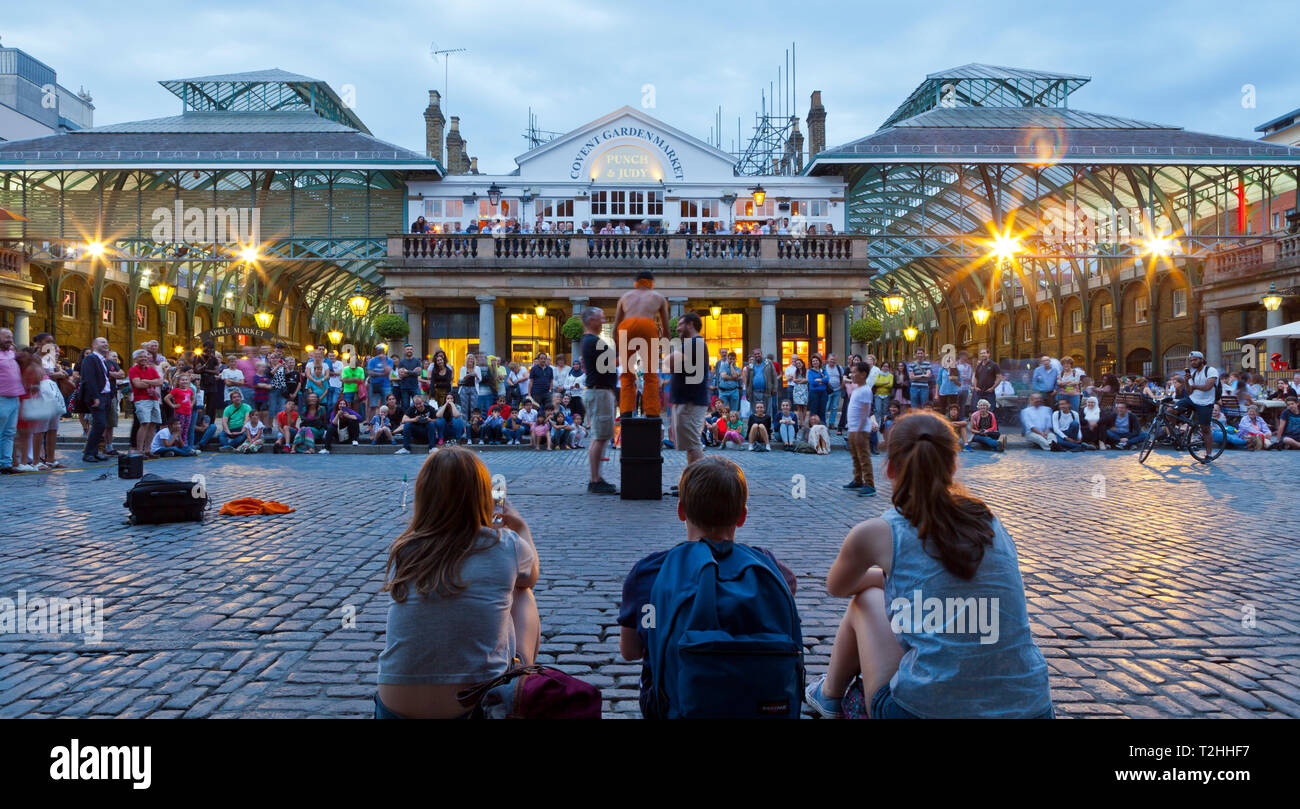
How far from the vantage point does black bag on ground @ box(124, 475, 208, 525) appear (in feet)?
24.0

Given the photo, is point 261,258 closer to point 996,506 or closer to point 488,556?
point 996,506

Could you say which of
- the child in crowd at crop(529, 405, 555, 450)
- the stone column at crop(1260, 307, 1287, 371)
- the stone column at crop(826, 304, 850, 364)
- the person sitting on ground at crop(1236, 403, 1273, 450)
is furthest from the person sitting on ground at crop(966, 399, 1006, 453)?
the stone column at crop(1260, 307, 1287, 371)

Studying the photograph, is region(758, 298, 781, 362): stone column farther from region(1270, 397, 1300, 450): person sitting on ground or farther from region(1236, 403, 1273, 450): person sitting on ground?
region(1270, 397, 1300, 450): person sitting on ground

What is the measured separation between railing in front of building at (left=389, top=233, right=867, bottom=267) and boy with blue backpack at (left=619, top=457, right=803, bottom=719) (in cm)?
2418

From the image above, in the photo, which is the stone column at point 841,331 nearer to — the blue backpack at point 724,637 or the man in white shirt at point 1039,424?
the man in white shirt at point 1039,424

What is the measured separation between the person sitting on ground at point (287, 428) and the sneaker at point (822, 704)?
15.6 metres

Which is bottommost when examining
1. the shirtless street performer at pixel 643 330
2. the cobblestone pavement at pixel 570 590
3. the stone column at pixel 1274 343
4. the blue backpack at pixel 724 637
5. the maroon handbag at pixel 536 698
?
the cobblestone pavement at pixel 570 590

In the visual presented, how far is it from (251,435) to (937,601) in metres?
16.7

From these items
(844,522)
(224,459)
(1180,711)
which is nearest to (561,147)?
(224,459)

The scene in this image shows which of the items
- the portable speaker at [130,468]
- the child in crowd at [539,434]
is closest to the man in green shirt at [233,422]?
the child in crowd at [539,434]

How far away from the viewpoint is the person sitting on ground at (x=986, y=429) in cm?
1712

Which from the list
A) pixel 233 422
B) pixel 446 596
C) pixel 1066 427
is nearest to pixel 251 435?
pixel 233 422

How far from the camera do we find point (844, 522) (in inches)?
294

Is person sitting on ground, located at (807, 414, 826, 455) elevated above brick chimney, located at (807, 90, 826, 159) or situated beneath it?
situated beneath
